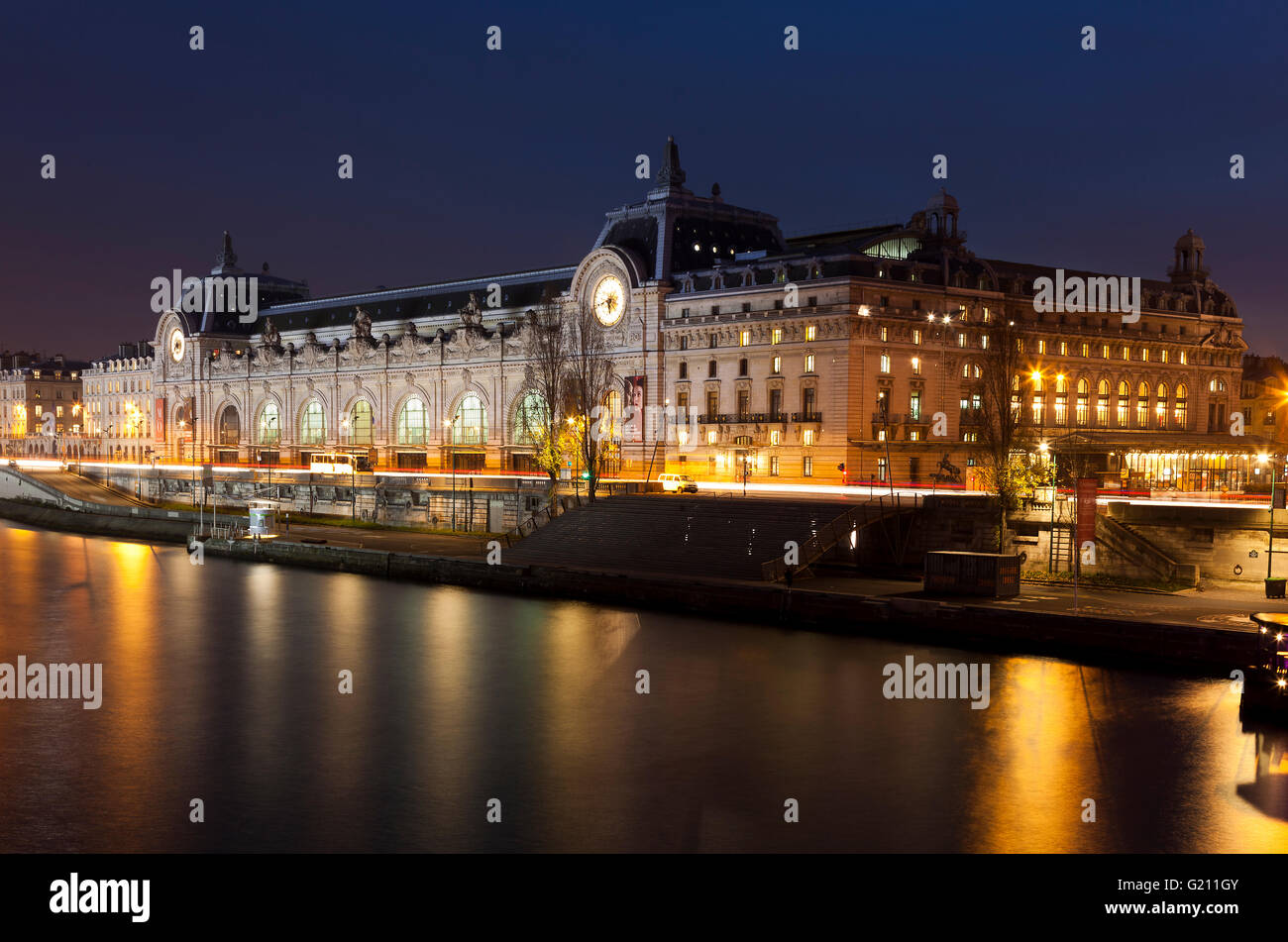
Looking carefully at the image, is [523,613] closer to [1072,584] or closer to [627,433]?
[1072,584]

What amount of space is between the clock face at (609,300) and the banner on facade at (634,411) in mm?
5212

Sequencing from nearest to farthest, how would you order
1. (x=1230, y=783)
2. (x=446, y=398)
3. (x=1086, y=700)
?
(x=1230, y=783) → (x=1086, y=700) → (x=446, y=398)

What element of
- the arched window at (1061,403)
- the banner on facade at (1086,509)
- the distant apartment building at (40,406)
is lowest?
the banner on facade at (1086,509)

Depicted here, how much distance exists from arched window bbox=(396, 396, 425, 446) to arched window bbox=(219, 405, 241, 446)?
3284 centimetres

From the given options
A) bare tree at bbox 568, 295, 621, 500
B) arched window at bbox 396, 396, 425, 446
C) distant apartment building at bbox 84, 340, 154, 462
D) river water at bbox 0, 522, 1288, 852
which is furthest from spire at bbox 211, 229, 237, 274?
river water at bbox 0, 522, 1288, 852

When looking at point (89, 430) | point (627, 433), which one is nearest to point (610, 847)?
point (627, 433)

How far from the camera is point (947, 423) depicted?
8225 centimetres

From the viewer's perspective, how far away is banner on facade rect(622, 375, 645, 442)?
91562mm

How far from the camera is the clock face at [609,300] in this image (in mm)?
93875

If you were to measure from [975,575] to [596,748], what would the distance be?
61.2ft

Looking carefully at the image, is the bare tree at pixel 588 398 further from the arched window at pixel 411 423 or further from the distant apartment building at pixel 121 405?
the distant apartment building at pixel 121 405

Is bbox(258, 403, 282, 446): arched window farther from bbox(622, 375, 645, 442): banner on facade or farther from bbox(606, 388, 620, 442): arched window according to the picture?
bbox(622, 375, 645, 442): banner on facade

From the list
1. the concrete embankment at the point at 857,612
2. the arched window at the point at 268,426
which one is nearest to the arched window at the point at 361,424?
the arched window at the point at 268,426

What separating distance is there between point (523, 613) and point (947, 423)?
150 ft
